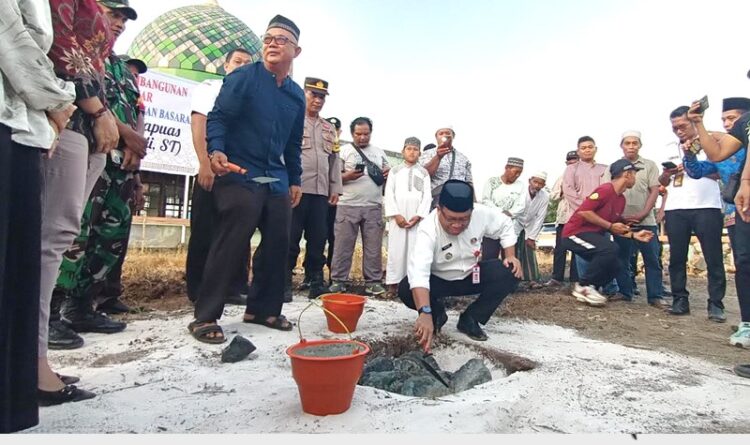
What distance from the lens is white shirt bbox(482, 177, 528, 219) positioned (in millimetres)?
5617

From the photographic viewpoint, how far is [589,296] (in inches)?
184

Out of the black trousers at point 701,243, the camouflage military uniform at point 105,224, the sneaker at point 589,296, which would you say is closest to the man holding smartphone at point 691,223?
the black trousers at point 701,243

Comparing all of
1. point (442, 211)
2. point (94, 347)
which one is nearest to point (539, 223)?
point (442, 211)

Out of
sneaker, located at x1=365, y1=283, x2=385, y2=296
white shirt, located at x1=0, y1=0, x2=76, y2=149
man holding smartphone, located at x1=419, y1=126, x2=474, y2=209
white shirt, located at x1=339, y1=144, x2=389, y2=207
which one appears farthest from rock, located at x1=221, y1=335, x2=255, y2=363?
man holding smartphone, located at x1=419, y1=126, x2=474, y2=209

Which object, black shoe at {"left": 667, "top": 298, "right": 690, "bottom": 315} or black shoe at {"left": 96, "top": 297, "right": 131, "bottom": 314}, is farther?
black shoe at {"left": 667, "top": 298, "right": 690, "bottom": 315}

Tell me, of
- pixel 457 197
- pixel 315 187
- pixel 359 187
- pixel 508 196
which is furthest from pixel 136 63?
pixel 508 196

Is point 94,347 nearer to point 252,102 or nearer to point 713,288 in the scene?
point 252,102

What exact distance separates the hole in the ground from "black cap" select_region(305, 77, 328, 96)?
99.7 inches

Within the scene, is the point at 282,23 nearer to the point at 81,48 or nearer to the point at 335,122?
the point at 81,48

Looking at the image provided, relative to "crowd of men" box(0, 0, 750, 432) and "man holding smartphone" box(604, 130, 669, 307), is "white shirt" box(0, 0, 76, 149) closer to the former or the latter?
"crowd of men" box(0, 0, 750, 432)

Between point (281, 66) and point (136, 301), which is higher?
point (281, 66)

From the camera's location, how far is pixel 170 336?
2.74 meters

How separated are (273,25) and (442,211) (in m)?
1.54

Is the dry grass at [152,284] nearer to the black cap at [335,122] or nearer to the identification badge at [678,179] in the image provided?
the black cap at [335,122]
